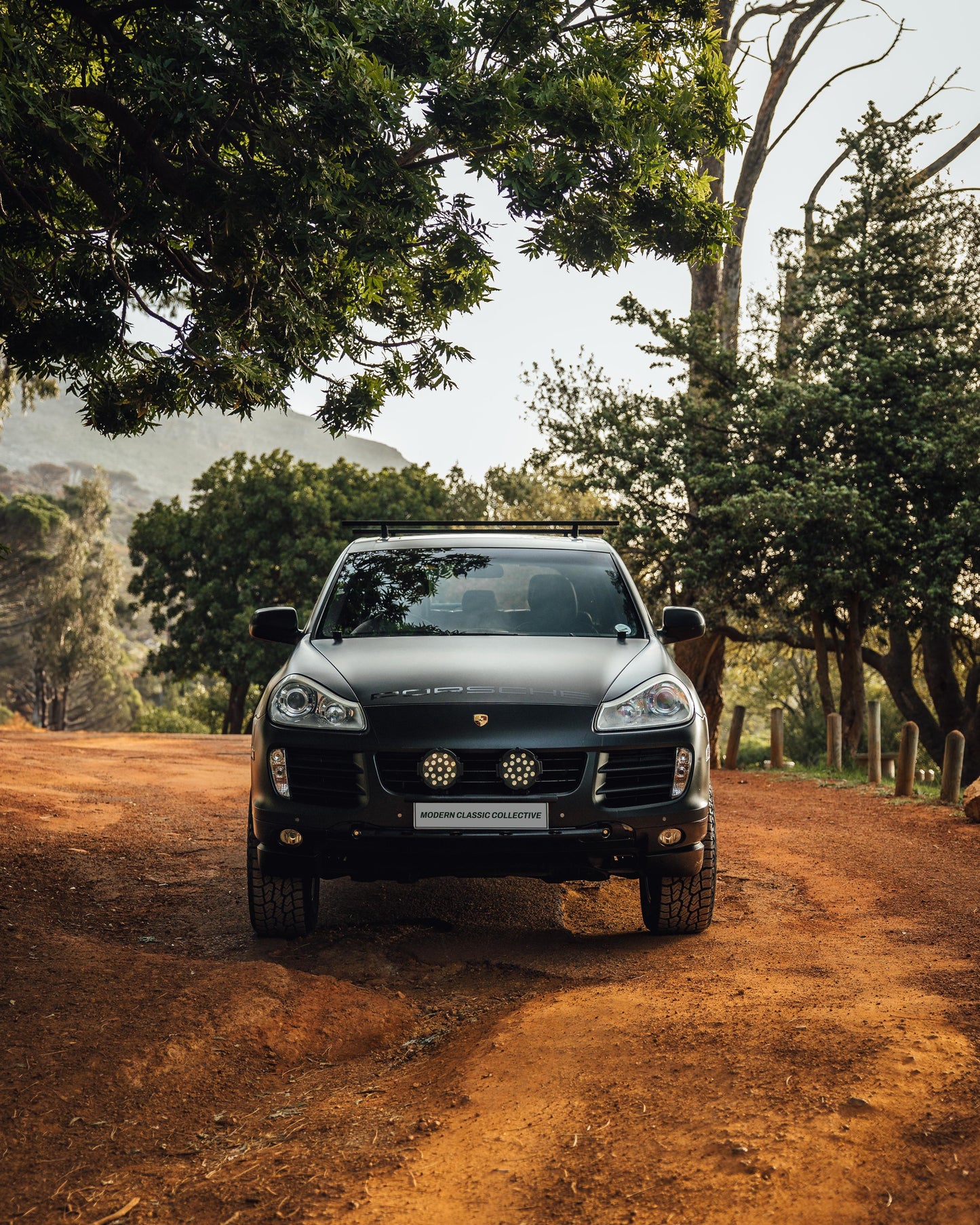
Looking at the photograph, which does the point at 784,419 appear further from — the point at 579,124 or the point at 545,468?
the point at 579,124

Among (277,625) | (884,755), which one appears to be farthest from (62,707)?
(277,625)

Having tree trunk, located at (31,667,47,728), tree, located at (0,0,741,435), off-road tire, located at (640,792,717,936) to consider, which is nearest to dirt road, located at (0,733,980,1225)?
off-road tire, located at (640,792,717,936)

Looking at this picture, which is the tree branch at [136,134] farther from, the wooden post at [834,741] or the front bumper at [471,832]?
the wooden post at [834,741]

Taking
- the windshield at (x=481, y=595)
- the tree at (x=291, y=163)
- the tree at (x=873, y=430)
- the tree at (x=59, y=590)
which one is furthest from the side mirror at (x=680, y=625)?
the tree at (x=59, y=590)

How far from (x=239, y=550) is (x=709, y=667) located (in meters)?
17.9

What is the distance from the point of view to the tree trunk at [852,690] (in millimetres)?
19952

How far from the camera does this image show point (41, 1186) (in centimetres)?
296

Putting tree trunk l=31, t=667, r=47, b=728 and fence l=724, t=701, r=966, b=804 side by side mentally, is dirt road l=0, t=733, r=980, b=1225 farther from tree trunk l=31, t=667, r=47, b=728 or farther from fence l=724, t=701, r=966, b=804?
tree trunk l=31, t=667, r=47, b=728

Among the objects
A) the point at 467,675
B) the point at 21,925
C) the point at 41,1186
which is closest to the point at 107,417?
the point at 21,925

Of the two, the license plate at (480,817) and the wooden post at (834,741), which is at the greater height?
the license plate at (480,817)

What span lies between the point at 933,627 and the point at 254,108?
13.7 metres

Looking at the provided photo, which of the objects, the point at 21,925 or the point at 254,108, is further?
the point at 254,108

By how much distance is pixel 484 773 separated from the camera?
185 inches

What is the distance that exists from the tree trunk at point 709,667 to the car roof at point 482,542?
1403cm
